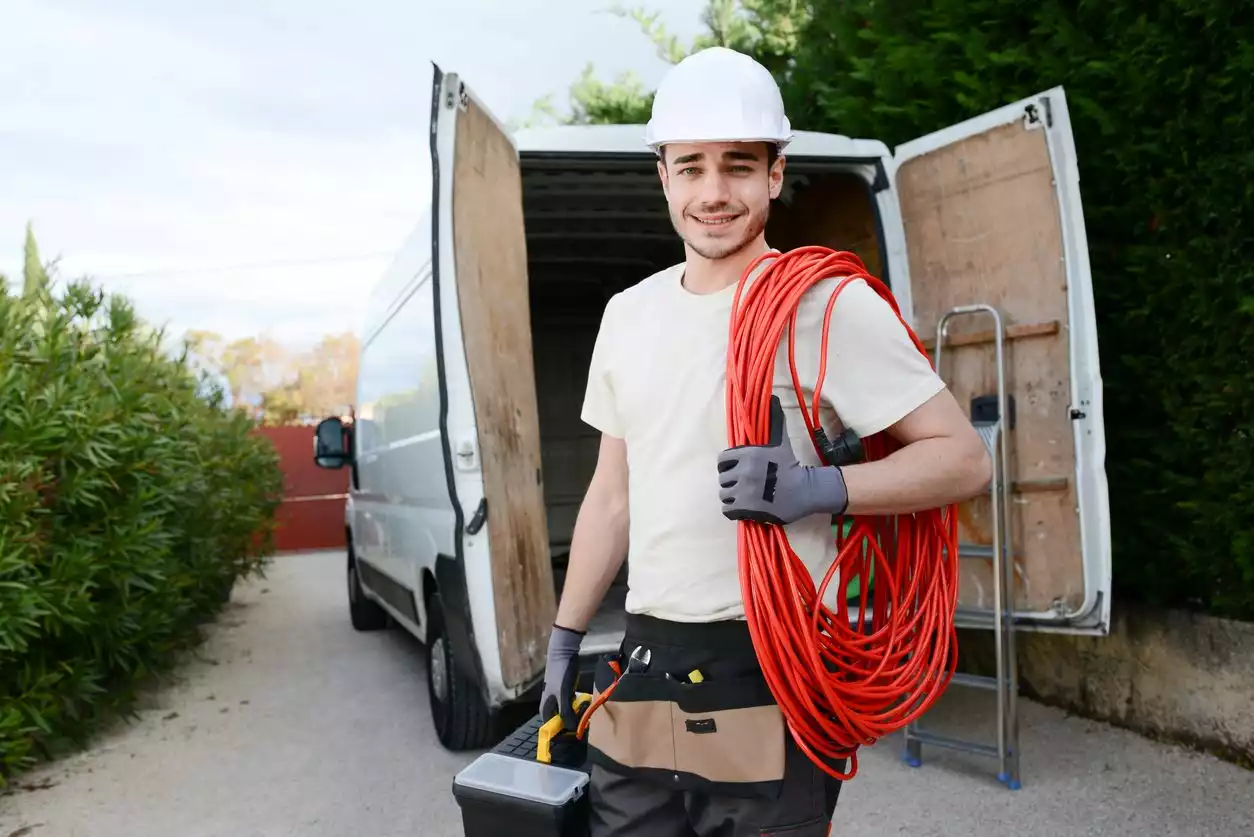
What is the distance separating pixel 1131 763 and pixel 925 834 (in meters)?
1.13

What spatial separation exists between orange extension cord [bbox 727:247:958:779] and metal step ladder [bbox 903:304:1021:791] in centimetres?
220

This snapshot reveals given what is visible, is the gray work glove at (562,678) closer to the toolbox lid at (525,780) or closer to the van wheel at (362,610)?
the toolbox lid at (525,780)

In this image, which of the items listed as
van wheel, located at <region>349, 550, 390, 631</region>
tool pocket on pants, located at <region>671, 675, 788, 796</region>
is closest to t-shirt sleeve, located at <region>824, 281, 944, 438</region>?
tool pocket on pants, located at <region>671, 675, 788, 796</region>

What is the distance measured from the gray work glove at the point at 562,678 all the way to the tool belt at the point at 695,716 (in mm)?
226

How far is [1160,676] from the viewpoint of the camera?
13.9ft

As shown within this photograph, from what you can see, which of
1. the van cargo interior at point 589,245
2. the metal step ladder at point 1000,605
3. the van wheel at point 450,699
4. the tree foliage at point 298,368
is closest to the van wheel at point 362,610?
the van cargo interior at point 589,245

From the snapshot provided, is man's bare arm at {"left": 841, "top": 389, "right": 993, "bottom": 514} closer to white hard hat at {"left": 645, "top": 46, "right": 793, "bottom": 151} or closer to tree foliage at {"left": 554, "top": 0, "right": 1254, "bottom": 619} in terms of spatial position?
white hard hat at {"left": 645, "top": 46, "right": 793, "bottom": 151}

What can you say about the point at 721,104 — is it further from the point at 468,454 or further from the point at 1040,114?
the point at 1040,114

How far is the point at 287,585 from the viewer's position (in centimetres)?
1129

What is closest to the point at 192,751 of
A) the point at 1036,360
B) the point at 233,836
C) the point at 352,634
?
the point at 233,836

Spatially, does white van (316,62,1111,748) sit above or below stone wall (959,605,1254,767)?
above

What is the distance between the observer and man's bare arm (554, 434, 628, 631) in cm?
190

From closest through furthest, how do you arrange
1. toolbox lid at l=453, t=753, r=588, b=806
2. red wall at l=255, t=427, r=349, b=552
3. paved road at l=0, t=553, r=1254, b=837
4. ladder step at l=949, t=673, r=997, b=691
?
toolbox lid at l=453, t=753, r=588, b=806
paved road at l=0, t=553, r=1254, b=837
ladder step at l=949, t=673, r=997, b=691
red wall at l=255, t=427, r=349, b=552

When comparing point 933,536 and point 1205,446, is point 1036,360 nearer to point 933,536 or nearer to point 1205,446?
point 1205,446
